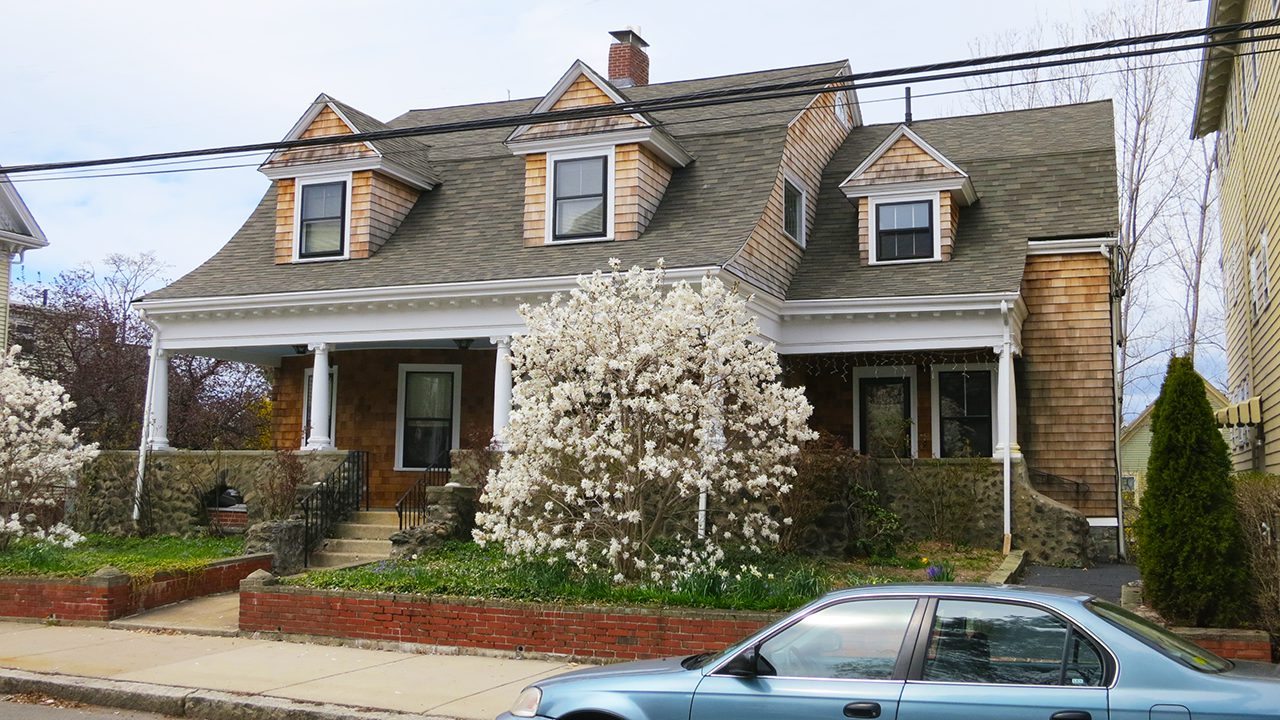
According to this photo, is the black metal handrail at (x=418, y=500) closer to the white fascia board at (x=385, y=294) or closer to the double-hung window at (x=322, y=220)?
the white fascia board at (x=385, y=294)

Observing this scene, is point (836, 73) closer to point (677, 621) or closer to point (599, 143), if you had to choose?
point (599, 143)

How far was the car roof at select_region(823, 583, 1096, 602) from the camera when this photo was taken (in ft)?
18.5

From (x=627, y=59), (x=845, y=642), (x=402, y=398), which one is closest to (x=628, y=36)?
(x=627, y=59)

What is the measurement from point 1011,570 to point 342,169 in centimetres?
1241

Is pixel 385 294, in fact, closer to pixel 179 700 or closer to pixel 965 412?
pixel 179 700

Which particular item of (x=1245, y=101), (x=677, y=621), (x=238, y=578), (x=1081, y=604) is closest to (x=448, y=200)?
(x=238, y=578)

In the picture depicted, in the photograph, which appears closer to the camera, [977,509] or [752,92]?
[752,92]

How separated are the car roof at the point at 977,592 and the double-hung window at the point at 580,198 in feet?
39.7

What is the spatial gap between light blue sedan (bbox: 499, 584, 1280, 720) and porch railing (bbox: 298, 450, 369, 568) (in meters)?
10.5

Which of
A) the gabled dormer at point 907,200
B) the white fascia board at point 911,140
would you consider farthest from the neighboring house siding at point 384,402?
the white fascia board at point 911,140

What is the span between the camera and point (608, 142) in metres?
17.5

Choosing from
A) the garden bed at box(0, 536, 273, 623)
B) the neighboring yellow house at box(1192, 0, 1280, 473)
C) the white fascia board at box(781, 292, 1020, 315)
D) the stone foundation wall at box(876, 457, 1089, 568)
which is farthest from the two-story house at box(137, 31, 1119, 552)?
the garden bed at box(0, 536, 273, 623)

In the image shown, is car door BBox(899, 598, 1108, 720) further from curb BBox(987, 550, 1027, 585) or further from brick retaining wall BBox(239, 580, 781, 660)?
curb BBox(987, 550, 1027, 585)

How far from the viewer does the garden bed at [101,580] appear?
1276cm
